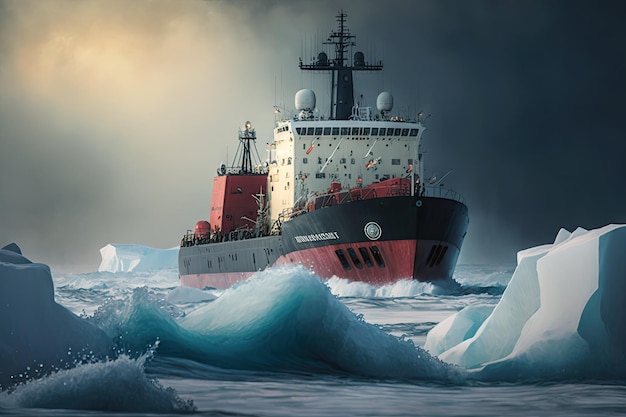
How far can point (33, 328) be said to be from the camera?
38.2 feet

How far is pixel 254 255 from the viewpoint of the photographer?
45906mm

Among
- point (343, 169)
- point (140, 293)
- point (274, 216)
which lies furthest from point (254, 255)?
point (140, 293)

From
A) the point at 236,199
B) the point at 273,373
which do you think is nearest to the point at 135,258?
the point at 236,199

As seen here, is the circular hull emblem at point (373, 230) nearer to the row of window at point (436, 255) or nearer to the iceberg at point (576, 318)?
the row of window at point (436, 255)

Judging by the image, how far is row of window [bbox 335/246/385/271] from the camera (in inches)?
1431

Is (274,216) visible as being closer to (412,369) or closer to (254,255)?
(254,255)

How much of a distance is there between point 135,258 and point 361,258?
51.2 metres

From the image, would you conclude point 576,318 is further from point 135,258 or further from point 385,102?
point 135,258

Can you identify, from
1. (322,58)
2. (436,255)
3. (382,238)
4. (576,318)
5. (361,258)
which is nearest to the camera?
(576,318)

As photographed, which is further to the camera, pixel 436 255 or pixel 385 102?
pixel 385 102

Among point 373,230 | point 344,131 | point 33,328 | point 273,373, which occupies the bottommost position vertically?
point 273,373

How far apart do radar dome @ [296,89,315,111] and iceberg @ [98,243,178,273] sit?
134 ft

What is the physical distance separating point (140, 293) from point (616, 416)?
6.87 meters

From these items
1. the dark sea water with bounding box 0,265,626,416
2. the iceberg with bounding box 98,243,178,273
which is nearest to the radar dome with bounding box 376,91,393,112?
the dark sea water with bounding box 0,265,626,416
